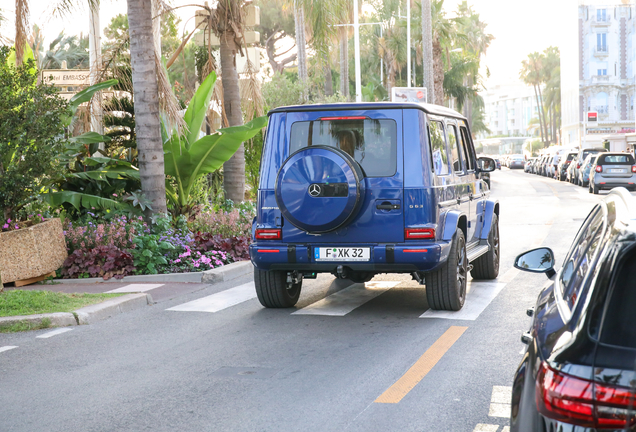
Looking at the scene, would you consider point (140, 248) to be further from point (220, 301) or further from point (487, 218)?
point (487, 218)

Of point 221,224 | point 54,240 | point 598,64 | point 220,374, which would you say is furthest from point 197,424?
point 598,64

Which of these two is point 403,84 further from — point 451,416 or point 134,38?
point 451,416

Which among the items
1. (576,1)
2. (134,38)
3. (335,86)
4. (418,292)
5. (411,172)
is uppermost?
(576,1)

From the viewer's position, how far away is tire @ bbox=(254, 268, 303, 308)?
8250mm

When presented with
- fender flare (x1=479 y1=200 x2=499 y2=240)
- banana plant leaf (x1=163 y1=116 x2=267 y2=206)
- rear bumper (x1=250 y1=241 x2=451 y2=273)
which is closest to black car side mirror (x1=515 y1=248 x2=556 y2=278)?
rear bumper (x1=250 y1=241 x2=451 y2=273)

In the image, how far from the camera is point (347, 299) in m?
9.02

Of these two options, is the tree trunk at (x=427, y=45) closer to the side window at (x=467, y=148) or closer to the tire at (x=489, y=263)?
the tire at (x=489, y=263)

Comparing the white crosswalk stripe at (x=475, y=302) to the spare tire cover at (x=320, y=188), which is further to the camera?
the white crosswalk stripe at (x=475, y=302)

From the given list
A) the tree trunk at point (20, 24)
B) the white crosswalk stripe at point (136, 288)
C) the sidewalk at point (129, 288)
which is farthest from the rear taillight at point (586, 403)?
the tree trunk at point (20, 24)

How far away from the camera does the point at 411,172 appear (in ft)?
24.5

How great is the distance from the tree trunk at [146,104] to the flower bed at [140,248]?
646 millimetres

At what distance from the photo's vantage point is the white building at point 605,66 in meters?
91.7

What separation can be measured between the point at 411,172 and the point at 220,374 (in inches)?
112

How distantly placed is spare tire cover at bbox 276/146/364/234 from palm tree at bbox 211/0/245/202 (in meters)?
8.06
